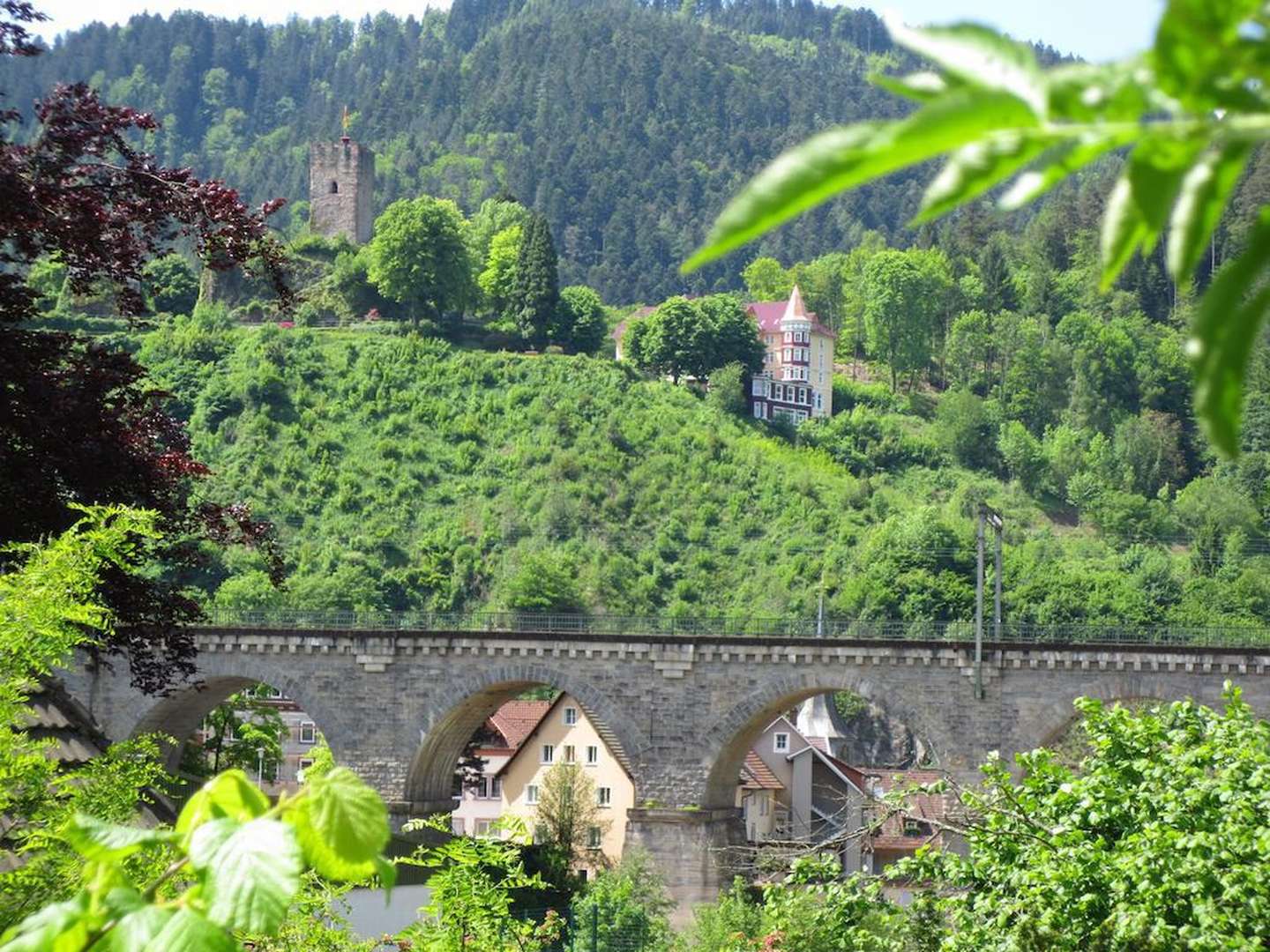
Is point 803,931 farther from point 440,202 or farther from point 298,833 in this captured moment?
point 440,202

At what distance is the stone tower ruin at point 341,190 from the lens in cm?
14000

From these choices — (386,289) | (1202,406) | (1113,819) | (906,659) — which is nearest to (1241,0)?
(1202,406)

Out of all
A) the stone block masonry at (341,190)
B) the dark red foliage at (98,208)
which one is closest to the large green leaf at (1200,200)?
the dark red foliage at (98,208)

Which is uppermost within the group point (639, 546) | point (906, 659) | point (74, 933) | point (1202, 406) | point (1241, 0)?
point (639, 546)

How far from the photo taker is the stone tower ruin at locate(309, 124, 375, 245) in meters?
140

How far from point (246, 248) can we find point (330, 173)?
13130cm

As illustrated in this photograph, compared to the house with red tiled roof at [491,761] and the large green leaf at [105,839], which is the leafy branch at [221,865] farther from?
the house with red tiled roof at [491,761]

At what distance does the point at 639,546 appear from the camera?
Answer: 110 m

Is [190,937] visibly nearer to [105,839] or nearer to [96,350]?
[105,839]

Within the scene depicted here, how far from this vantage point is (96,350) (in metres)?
13.6

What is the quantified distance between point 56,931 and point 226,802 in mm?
318

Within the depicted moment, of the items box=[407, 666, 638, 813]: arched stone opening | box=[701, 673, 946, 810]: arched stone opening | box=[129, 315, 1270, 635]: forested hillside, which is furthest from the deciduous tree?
box=[701, 673, 946, 810]: arched stone opening

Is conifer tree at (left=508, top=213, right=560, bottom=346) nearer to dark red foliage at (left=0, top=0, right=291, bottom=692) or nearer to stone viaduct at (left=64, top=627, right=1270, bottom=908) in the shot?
stone viaduct at (left=64, top=627, right=1270, bottom=908)

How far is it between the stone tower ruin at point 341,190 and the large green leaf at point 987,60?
140089 millimetres
